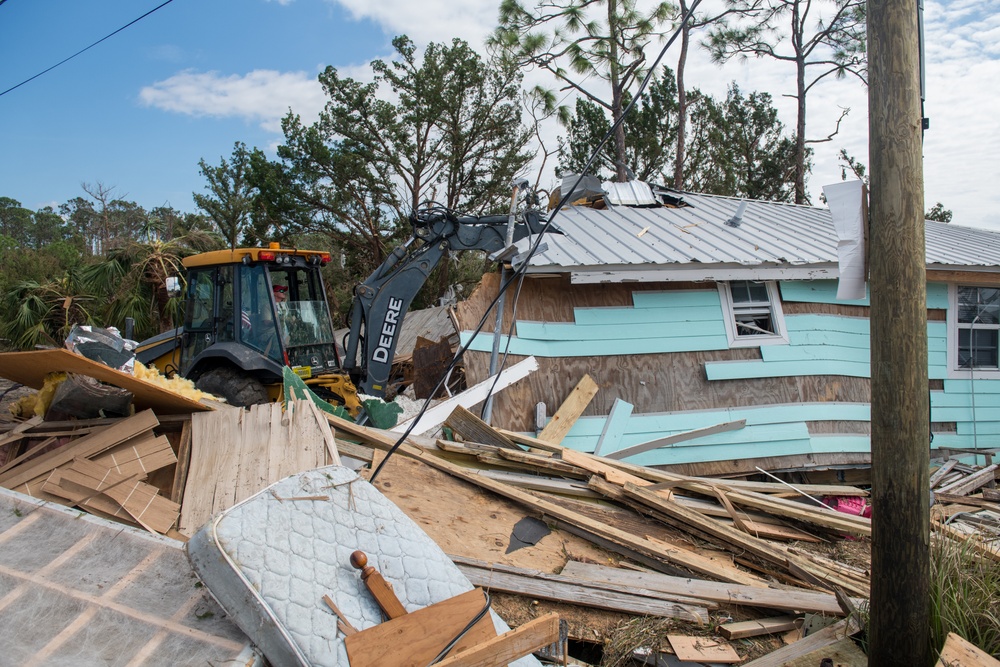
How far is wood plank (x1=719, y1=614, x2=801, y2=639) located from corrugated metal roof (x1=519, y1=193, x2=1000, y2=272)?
166 inches

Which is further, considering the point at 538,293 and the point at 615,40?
the point at 615,40

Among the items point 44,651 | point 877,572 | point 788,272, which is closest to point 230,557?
point 44,651

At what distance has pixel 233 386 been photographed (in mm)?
7738

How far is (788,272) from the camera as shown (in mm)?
8359

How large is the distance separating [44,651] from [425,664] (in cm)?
160

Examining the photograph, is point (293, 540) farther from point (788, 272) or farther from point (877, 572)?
point (788, 272)

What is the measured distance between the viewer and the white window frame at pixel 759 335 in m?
8.47

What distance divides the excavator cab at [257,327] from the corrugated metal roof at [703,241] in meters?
→ 2.94

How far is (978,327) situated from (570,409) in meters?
6.11

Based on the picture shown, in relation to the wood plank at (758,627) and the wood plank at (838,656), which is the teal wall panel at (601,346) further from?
the wood plank at (838,656)

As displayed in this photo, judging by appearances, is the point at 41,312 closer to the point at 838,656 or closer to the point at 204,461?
the point at 204,461

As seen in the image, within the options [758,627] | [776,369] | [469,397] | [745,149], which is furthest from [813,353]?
[745,149]

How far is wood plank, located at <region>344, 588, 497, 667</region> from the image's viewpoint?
9.60 feet

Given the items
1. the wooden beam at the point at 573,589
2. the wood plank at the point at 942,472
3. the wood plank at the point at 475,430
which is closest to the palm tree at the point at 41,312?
the wood plank at the point at 475,430
